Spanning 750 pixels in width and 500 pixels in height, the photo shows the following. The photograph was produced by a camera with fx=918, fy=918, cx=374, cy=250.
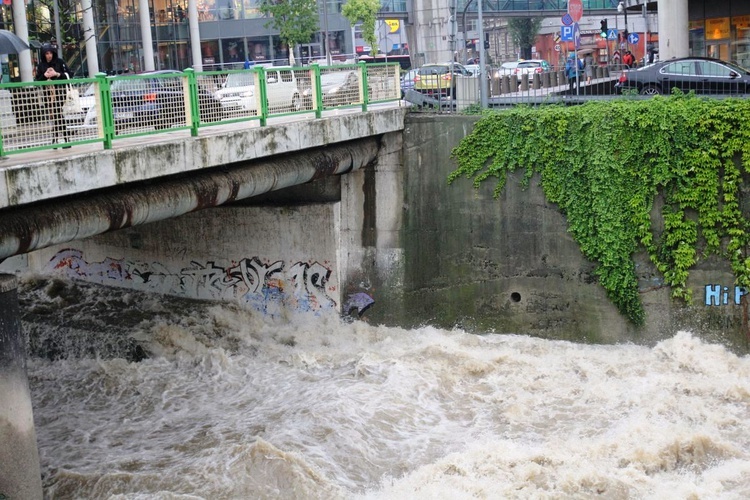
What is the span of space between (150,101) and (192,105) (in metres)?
0.74

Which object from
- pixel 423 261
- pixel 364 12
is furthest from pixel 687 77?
pixel 364 12

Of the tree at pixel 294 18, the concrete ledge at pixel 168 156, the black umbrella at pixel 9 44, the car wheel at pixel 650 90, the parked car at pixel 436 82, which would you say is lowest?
the concrete ledge at pixel 168 156

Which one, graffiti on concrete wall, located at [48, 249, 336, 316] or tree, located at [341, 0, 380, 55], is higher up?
tree, located at [341, 0, 380, 55]

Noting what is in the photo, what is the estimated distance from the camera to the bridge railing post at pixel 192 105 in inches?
561

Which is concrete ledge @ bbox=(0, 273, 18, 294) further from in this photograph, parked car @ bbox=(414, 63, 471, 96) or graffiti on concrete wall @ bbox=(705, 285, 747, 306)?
graffiti on concrete wall @ bbox=(705, 285, 747, 306)

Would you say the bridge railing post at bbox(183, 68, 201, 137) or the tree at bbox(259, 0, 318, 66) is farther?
the tree at bbox(259, 0, 318, 66)

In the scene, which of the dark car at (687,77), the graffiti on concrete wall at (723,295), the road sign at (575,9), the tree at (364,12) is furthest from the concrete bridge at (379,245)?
the tree at (364,12)

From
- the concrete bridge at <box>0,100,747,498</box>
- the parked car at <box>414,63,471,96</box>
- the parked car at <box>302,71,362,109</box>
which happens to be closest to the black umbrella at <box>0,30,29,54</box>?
the concrete bridge at <box>0,100,747,498</box>

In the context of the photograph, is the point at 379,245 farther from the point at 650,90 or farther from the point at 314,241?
the point at 650,90

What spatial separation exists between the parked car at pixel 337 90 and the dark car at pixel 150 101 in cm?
362

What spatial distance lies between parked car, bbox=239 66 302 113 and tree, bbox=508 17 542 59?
58562 millimetres

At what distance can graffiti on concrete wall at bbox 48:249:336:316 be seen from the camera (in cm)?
2020

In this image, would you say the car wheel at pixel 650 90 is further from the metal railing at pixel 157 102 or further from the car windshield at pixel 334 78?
the car windshield at pixel 334 78

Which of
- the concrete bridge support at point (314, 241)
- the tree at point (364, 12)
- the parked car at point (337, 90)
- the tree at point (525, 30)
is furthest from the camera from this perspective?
the tree at point (525, 30)
